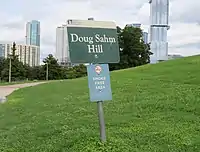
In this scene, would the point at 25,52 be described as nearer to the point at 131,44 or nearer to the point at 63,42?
the point at 131,44

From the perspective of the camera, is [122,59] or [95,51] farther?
[122,59]

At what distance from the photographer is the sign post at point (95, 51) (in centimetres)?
610

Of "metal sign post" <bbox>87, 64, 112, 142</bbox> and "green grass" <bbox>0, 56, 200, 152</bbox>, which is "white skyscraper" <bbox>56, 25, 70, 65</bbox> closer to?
"metal sign post" <bbox>87, 64, 112, 142</bbox>

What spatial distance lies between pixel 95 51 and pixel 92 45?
0.10 m

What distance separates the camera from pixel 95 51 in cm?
621

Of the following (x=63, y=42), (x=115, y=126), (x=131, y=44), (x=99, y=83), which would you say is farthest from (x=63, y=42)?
(x=131, y=44)

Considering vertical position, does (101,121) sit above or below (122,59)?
below

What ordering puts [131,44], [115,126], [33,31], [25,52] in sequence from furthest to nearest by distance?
[25,52]
[33,31]
[131,44]
[115,126]

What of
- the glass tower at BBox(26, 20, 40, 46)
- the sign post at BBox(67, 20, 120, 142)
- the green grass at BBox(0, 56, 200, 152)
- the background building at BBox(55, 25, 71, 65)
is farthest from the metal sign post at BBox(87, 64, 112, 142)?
the glass tower at BBox(26, 20, 40, 46)

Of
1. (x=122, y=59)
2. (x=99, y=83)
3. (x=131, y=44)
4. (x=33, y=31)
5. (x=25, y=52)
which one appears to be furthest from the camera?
(x=25, y=52)

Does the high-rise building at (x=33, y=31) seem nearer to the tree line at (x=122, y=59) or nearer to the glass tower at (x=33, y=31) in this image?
the glass tower at (x=33, y=31)

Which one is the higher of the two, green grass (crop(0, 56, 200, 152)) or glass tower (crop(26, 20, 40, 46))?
glass tower (crop(26, 20, 40, 46))

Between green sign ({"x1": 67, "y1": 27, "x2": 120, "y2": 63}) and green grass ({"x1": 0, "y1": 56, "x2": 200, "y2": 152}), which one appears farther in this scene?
green grass ({"x1": 0, "y1": 56, "x2": 200, "y2": 152})

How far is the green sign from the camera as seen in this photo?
609 centimetres
